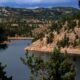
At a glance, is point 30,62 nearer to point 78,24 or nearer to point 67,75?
point 67,75

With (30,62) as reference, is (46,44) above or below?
below

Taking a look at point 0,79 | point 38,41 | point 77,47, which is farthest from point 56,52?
point 38,41

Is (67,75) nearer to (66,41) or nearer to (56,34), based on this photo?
(66,41)

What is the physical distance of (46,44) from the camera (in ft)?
595

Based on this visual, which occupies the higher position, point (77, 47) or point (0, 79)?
point (0, 79)

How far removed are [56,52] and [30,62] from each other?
345 cm

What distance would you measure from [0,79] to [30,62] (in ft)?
11.4

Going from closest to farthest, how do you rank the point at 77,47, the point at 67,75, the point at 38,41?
the point at 67,75 → the point at 77,47 → the point at 38,41

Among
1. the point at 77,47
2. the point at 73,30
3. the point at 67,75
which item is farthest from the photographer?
the point at 73,30

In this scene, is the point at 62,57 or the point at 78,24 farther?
the point at 78,24

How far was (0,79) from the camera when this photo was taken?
45.8m

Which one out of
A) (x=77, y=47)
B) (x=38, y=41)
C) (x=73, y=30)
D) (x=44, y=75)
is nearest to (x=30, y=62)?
(x=44, y=75)

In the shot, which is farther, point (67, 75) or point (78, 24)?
point (78, 24)

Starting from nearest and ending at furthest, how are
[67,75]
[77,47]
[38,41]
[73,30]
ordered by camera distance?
[67,75]
[77,47]
[73,30]
[38,41]
